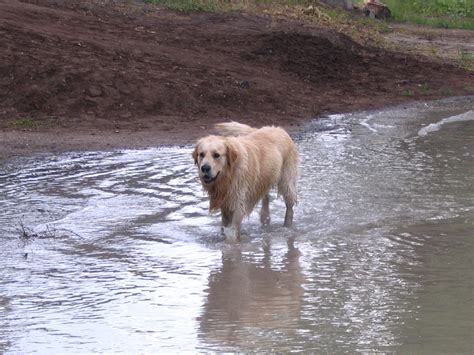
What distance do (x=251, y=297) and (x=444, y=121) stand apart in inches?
397

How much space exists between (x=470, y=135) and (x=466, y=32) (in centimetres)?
1620

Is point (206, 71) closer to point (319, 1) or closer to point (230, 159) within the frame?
point (230, 159)

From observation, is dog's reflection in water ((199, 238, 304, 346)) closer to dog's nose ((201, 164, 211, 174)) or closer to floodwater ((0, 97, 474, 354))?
floodwater ((0, 97, 474, 354))

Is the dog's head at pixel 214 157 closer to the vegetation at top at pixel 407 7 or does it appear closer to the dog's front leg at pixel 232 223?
the dog's front leg at pixel 232 223

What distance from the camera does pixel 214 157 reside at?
8.55 meters

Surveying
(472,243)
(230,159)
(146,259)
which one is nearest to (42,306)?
(146,259)

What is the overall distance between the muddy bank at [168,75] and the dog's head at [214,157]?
475 cm

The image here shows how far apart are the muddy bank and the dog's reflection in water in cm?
548

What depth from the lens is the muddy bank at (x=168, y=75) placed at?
577 inches

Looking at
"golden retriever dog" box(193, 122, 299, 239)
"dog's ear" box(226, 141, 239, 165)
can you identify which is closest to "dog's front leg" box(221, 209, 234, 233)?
"golden retriever dog" box(193, 122, 299, 239)

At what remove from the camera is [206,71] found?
17.4m

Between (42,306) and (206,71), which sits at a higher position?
(206,71)

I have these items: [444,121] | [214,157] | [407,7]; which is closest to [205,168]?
[214,157]

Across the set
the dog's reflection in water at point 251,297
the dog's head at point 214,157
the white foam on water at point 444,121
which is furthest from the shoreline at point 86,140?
the dog's reflection in water at point 251,297
